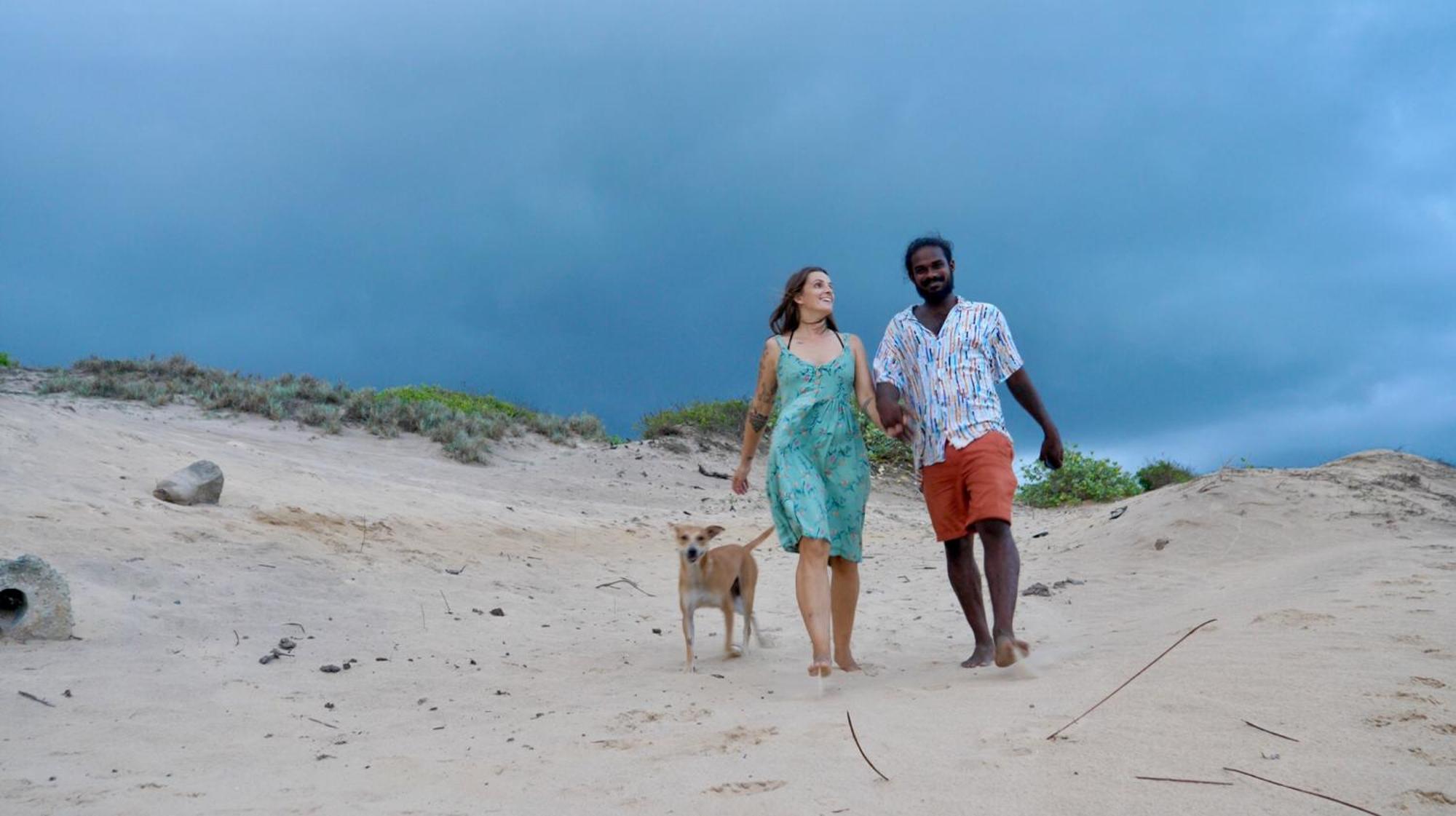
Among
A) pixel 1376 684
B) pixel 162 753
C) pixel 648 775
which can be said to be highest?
pixel 1376 684

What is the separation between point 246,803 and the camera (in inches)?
141

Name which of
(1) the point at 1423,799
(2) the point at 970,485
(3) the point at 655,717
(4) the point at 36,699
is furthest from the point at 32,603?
(1) the point at 1423,799

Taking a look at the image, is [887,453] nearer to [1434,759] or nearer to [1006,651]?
[1006,651]

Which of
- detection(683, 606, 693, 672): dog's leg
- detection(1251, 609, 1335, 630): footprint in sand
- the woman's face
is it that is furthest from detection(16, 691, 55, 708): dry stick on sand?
detection(1251, 609, 1335, 630): footprint in sand

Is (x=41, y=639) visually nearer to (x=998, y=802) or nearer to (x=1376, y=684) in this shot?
(x=998, y=802)

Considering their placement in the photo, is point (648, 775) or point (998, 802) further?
point (648, 775)

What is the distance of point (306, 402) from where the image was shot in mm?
17625

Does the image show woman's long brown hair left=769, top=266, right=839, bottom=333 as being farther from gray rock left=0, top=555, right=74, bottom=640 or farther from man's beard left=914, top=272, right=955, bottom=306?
gray rock left=0, top=555, right=74, bottom=640

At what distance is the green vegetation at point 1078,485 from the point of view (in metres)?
18.8

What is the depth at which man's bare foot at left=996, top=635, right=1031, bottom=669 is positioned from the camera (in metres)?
4.68

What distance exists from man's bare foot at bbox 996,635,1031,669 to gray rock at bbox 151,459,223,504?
711 cm

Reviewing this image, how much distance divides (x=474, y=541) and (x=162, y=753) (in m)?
6.11

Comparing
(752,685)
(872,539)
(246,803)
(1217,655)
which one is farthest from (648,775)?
(872,539)

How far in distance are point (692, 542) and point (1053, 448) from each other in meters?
2.30
